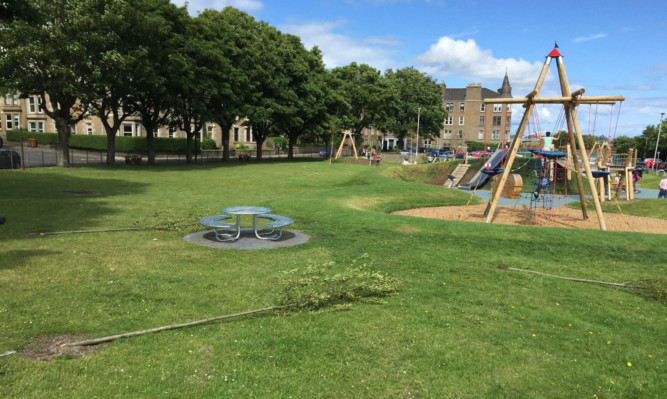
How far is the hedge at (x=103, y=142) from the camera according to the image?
56406mm

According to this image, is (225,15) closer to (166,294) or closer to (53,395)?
(166,294)

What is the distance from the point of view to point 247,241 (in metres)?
11.7

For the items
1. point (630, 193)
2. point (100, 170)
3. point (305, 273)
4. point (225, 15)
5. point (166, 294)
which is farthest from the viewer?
point (225, 15)

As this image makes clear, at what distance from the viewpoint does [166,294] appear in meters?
7.33

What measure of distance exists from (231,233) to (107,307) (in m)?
5.93

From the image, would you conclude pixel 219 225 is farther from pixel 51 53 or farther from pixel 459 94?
pixel 459 94

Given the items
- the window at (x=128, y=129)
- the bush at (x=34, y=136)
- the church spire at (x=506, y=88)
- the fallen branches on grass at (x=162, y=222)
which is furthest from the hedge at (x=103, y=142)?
the church spire at (x=506, y=88)

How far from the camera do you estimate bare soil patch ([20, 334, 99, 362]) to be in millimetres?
5082

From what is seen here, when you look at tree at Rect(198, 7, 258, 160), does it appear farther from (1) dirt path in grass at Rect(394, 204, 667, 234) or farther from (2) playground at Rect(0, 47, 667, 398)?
(2) playground at Rect(0, 47, 667, 398)

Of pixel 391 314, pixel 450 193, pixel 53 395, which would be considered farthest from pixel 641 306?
pixel 450 193

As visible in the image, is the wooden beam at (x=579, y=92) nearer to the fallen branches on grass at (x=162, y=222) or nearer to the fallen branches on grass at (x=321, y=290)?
the fallen branches on grass at (x=321, y=290)

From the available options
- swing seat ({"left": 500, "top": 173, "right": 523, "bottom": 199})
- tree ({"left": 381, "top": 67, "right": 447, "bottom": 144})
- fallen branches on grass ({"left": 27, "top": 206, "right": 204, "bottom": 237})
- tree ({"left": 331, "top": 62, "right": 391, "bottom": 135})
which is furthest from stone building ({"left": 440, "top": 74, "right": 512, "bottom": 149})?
fallen branches on grass ({"left": 27, "top": 206, "right": 204, "bottom": 237})

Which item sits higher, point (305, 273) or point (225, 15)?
point (225, 15)

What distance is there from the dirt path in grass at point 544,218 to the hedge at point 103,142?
46549 mm
